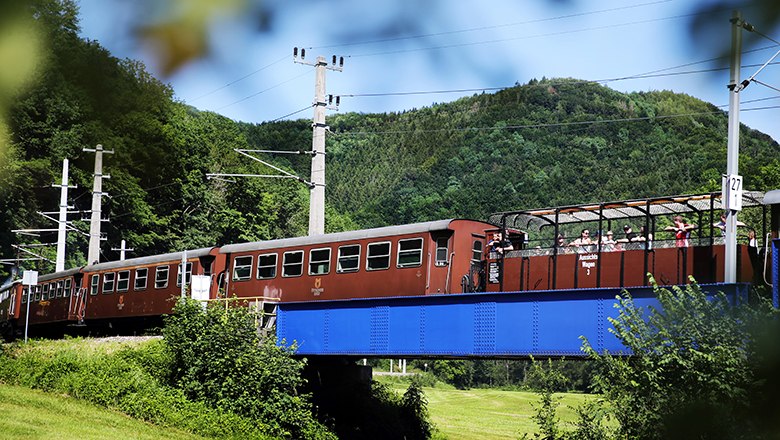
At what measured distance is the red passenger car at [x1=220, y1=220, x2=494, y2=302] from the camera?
98.3 ft

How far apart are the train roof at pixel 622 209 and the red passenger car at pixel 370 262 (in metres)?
1.77

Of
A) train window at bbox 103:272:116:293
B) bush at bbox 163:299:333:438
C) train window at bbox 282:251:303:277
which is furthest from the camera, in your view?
train window at bbox 103:272:116:293

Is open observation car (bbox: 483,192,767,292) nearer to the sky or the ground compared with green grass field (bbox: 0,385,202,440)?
nearer to the sky

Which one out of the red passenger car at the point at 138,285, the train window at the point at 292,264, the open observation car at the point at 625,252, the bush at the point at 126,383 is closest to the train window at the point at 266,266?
the train window at the point at 292,264

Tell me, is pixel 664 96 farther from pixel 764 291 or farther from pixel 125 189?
pixel 764 291

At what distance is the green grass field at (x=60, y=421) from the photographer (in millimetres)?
23484

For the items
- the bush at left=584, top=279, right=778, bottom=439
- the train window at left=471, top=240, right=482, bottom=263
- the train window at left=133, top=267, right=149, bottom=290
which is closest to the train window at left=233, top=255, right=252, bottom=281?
the train window at left=133, top=267, right=149, bottom=290

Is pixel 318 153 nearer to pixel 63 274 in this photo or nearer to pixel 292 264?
→ pixel 292 264

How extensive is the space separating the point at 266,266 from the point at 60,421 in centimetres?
1182

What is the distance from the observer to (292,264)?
1374 inches

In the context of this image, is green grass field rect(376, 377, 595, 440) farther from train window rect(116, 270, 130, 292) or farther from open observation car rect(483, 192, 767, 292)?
train window rect(116, 270, 130, 292)

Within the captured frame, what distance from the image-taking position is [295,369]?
1267 inches

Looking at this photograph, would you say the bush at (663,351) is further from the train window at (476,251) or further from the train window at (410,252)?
the train window at (410,252)

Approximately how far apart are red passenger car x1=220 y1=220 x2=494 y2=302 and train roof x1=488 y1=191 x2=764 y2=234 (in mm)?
1767
